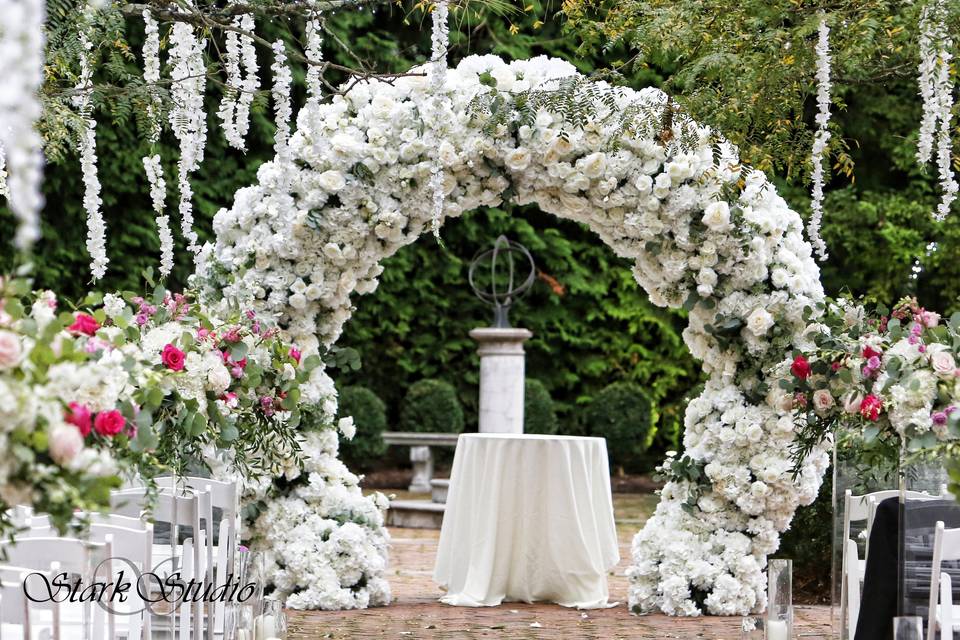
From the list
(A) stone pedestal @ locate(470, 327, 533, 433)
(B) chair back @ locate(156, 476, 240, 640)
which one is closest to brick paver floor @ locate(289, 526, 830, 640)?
(B) chair back @ locate(156, 476, 240, 640)

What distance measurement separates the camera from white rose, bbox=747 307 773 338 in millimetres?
6066

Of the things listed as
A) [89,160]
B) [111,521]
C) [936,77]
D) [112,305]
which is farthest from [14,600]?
[936,77]

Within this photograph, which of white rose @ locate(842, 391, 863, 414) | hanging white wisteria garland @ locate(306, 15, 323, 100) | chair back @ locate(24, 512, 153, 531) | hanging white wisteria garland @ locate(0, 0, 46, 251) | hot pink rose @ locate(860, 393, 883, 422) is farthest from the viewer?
white rose @ locate(842, 391, 863, 414)

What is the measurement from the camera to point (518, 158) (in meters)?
6.21

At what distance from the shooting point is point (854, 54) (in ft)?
17.2

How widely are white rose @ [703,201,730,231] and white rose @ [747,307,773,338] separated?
0.46 m

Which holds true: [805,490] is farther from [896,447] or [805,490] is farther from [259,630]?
[259,630]

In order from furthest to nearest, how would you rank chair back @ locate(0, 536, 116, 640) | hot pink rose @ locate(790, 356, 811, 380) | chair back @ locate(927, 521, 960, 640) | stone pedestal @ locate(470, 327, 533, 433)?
stone pedestal @ locate(470, 327, 533, 433) < hot pink rose @ locate(790, 356, 811, 380) < chair back @ locate(927, 521, 960, 640) < chair back @ locate(0, 536, 116, 640)

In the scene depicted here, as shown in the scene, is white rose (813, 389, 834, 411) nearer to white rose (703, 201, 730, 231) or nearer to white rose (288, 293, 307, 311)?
white rose (703, 201, 730, 231)

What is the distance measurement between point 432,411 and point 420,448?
540mm

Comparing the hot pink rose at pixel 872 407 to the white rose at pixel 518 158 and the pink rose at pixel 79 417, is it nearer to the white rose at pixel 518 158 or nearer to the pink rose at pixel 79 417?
the white rose at pixel 518 158

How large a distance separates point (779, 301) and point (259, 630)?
3.36 meters

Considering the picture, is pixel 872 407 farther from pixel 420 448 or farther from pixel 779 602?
pixel 420 448

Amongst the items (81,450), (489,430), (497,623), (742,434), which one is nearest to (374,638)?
(497,623)
